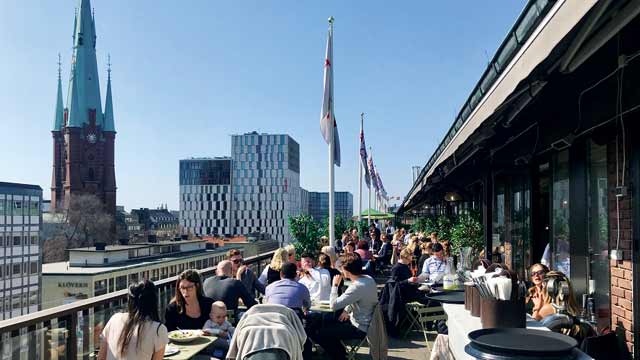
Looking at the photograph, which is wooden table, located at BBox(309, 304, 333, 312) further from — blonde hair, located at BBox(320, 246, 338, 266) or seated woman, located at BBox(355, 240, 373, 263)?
seated woman, located at BBox(355, 240, 373, 263)

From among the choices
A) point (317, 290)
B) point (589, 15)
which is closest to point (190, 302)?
point (317, 290)

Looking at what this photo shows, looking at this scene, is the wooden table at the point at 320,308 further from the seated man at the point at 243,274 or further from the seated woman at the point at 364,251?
the seated woman at the point at 364,251

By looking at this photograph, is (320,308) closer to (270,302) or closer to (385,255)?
(270,302)

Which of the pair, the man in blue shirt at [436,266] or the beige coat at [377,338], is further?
the man in blue shirt at [436,266]

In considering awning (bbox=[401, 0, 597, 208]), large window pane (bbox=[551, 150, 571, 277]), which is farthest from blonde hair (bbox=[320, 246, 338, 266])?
awning (bbox=[401, 0, 597, 208])

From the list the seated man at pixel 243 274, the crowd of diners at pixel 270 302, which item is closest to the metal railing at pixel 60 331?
the crowd of diners at pixel 270 302

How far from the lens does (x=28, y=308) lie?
74188 mm

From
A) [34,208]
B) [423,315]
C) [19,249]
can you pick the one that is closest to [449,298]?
[423,315]

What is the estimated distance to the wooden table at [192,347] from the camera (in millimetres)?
4477

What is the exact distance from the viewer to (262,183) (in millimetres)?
136500

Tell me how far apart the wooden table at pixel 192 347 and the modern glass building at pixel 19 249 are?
245ft

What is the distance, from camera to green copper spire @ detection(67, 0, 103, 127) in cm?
10969

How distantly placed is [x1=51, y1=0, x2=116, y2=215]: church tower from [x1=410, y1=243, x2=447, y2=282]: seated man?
110 m

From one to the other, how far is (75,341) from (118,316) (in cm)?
125
